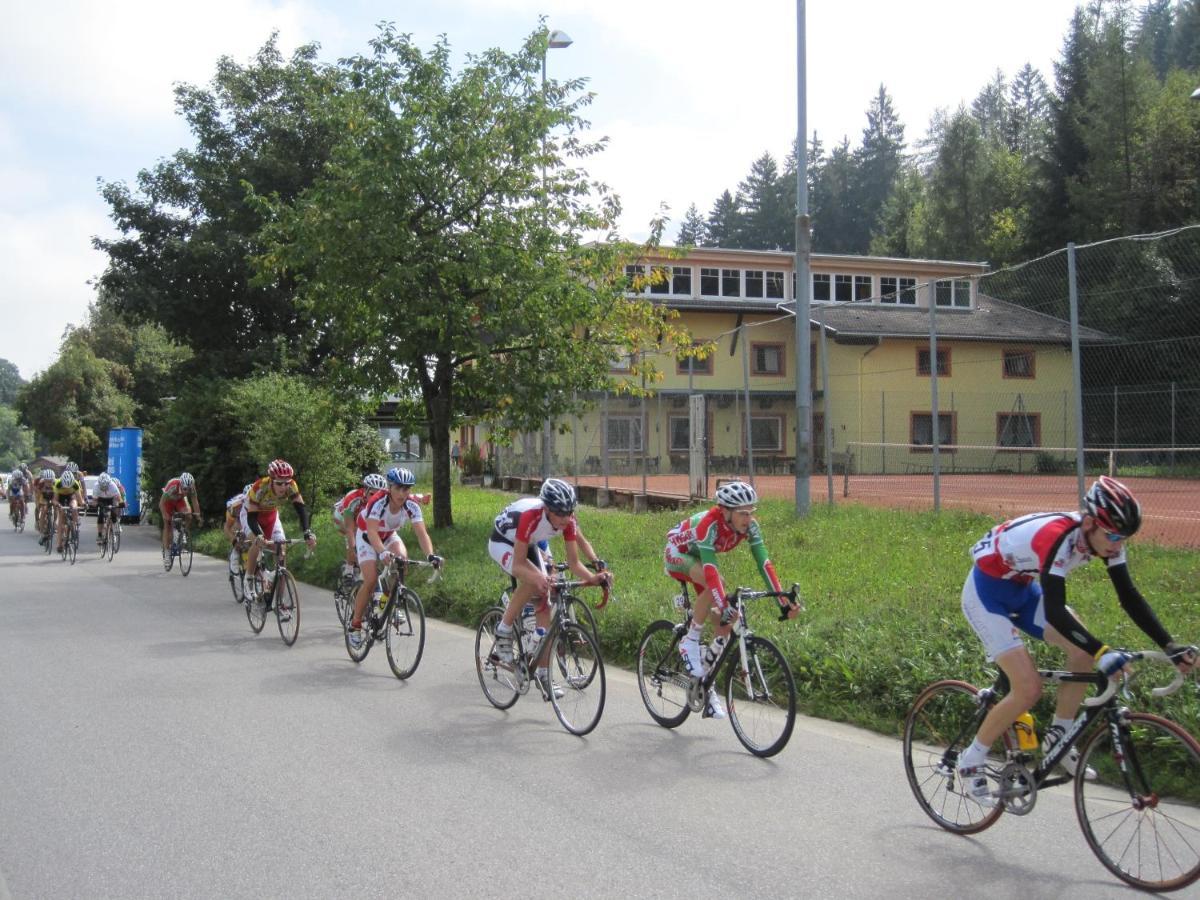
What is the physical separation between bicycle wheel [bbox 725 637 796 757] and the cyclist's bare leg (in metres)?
1.61

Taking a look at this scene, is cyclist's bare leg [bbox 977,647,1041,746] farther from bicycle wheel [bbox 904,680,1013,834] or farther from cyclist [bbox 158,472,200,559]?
cyclist [bbox 158,472,200,559]

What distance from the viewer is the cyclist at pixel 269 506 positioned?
1170 centimetres

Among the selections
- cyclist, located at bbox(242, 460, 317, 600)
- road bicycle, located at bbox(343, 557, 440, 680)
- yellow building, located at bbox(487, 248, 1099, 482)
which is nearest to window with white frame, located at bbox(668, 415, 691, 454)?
yellow building, located at bbox(487, 248, 1099, 482)

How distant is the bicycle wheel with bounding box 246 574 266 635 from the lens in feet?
38.7

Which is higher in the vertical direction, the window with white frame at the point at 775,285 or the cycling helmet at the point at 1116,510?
the window with white frame at the point at 775,285

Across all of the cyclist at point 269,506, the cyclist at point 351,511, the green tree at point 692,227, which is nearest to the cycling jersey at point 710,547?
the cyclist at point 351,511

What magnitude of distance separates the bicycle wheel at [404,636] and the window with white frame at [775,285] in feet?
116

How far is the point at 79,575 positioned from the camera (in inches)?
722

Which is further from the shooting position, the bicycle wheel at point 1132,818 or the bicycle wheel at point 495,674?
the bicycle wheel at point 495,674

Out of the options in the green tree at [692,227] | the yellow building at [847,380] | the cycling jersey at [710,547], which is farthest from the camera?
the green tree at [692,227]

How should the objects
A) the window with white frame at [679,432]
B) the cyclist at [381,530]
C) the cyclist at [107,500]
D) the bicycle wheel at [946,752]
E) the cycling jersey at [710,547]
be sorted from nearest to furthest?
1. the bicycle wheel at [946,752]
2. the cycling jersey at [710,547]
3. the cyclist at [381,530]
4. the cyclist at [107,500]
5. the window with white frame at [679,432]

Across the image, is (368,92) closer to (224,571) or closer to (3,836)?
(224,571)

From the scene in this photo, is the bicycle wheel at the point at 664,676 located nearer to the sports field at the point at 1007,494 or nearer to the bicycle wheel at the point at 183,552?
the sports field at the point at 1007,494

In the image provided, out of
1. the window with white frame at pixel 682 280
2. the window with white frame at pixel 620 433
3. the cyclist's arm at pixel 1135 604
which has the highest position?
the window with white frame at pixel 682 280
